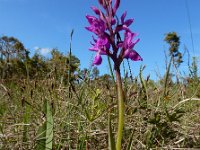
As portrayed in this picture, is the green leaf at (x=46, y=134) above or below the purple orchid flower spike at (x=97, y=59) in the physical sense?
below

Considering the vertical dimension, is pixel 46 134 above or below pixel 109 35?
below

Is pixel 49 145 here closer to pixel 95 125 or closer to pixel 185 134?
pixel 95 125

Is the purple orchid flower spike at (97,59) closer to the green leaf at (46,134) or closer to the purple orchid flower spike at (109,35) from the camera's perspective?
the purple orchid flower spike at (109,35)

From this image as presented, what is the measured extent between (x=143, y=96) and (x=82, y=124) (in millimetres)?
515

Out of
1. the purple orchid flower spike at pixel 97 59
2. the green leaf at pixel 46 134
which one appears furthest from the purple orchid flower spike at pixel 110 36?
the green leaf at pixel 46 134

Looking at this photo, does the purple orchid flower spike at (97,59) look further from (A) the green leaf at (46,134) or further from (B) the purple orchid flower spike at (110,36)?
(A) the green leaf at (46,134)

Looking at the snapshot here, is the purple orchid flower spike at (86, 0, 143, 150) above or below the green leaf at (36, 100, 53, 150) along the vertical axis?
above

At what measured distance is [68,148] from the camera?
174 centimetres

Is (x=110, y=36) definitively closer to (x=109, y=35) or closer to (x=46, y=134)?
(x=109, y=35)

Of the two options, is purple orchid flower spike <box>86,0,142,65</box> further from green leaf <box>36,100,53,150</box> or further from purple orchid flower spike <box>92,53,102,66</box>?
green leaf <box>36,100,53,150</box>

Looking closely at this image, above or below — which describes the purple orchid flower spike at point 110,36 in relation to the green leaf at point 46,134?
above

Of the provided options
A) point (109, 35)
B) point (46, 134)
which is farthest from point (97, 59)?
point (46, 134)

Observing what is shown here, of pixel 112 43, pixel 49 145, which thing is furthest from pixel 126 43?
pixel 49 145

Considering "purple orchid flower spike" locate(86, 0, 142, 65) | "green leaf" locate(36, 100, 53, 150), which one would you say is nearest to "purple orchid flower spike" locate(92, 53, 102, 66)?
"purple orchid flower spike" locate(86, 0, 142, 65)
